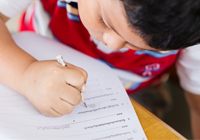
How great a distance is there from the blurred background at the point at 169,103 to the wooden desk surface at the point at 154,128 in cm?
67

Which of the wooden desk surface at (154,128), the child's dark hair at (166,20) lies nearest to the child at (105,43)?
the child's dark hair at (166,20)

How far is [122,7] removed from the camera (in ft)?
1.09

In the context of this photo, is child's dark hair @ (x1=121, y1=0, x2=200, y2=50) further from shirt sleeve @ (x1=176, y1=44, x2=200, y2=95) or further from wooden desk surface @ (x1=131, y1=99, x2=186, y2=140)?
shirt sleeve @ (x1=176, y1=44, x2=200, y2=95)

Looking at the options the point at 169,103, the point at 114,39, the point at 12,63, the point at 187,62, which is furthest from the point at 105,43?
the point at 169,103

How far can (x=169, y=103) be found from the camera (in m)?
1.13

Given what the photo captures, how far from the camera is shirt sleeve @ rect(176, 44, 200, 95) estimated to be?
0.64 meters

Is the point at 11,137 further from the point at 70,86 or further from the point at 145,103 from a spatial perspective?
the point at 145,103

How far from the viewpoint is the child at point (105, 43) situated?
312mm

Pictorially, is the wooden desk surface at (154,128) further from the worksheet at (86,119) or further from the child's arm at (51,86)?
the child's arm at (51,86)

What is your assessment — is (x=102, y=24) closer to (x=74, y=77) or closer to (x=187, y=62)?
(x=74, y=77)

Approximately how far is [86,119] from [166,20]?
21 centimetres

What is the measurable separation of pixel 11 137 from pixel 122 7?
0.80ft

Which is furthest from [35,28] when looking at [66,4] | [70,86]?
[70,86]

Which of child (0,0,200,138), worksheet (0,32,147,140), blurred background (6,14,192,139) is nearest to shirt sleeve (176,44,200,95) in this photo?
child (0,0,200,138)
